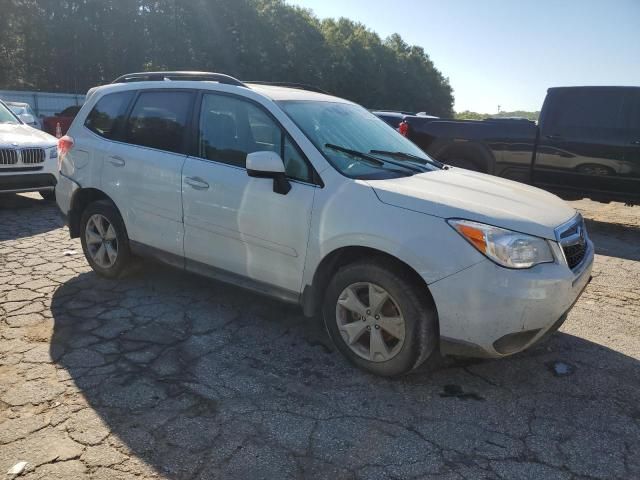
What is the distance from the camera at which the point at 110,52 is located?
38688mm

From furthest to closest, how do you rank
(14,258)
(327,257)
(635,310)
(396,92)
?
(396,92)
(14,258)
(635,310)
(327,257)

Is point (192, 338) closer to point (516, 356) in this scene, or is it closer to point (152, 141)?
point (152, 141)

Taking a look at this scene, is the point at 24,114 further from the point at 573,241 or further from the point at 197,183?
the point at 573,241

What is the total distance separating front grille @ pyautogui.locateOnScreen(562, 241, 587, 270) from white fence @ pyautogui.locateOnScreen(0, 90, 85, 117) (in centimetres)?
2368

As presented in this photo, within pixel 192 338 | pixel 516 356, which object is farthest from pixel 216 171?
pixel 516 356

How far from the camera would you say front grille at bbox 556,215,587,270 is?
2982 millimetres

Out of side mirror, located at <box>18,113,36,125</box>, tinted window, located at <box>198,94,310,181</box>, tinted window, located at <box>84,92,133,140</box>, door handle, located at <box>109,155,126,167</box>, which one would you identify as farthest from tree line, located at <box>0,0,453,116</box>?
tinted window, located at <box>198,94,310,181</box>

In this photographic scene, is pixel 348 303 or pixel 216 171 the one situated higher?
pixel 216 171

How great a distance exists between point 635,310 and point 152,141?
4.36 metres

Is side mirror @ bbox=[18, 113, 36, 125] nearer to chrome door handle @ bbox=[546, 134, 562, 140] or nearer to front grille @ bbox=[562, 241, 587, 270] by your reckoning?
chrome door handle @ bbox=[546, 134, 562, 140]

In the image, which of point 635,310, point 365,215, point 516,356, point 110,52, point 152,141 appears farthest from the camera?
point 110,52

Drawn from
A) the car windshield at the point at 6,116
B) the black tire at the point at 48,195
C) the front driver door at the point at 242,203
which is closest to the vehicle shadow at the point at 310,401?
the front driver door at the point at 242,203

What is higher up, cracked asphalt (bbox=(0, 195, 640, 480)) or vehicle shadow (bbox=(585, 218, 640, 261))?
vehicle shadow (bbox=(585, 218, 640, 261))

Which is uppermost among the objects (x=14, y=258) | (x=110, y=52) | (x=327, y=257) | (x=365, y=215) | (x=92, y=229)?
(x=110, y=52)
